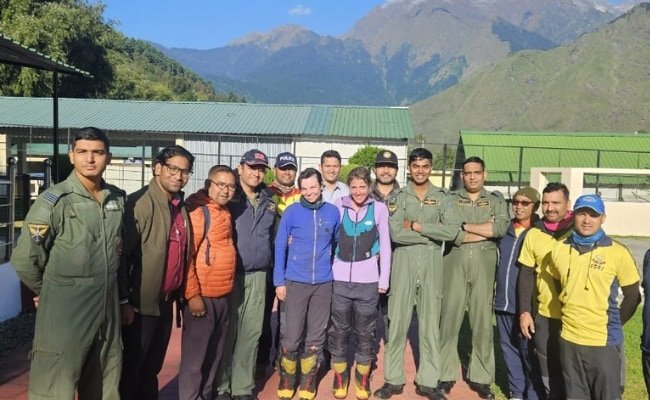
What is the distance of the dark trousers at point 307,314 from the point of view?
12.7 ft

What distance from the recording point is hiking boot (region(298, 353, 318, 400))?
12.9ft

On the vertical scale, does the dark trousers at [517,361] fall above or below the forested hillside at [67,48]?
below

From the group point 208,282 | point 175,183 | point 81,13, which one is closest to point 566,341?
point 208,282

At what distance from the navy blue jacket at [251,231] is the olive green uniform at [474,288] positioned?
1453 mm

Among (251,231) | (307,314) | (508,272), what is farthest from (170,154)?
(508,272)

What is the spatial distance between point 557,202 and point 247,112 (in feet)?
74.5

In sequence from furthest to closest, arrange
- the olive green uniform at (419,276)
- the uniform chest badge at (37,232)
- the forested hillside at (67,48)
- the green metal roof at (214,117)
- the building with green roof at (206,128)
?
the green metal roof at (214,117) → the building with green roof at (206,128) → the forested hillside at (67,48) → the olive green uniform at (419,276) → the uniform chest badge at (37,232)

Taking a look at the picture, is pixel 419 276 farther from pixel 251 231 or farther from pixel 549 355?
pixel 251 231

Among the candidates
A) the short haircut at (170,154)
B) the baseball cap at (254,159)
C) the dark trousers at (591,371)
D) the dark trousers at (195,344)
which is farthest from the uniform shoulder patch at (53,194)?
the dark trousers at (591,371)

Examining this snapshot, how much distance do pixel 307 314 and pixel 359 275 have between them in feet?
1.59

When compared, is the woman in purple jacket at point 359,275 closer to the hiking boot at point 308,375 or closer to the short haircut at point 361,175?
the short haircut at point 361,175

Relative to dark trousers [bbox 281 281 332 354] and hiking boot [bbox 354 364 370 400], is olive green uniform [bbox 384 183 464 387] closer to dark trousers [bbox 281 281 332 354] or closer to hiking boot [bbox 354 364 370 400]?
hiking boot [bbox 354 364 370 400]

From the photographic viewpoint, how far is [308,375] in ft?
13.0

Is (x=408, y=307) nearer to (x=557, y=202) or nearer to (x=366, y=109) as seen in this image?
(x=557, y=202)
